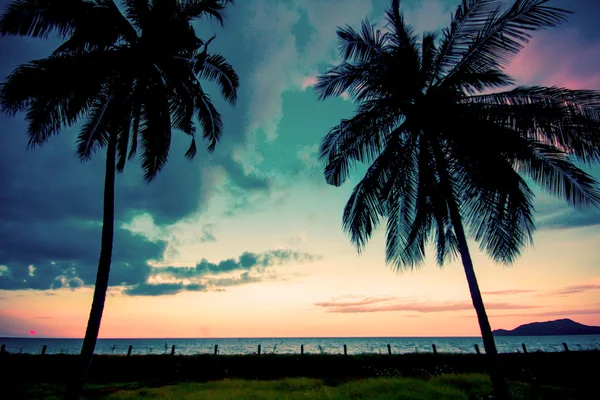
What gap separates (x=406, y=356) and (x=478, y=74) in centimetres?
1581

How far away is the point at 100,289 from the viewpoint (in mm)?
8391

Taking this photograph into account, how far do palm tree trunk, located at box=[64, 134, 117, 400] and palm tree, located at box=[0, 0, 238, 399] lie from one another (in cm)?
2

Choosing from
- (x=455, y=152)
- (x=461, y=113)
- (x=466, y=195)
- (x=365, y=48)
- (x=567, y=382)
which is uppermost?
(x=365, y=48)

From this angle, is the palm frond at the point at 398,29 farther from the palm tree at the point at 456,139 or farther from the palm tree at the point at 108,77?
the palm tree at the point at 108,77

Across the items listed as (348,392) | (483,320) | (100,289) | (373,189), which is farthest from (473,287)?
(100,289)

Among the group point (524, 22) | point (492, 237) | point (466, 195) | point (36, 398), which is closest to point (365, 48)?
point (524, 22)

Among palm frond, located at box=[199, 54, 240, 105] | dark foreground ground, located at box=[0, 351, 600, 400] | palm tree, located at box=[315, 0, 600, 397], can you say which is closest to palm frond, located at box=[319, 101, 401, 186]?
palm tree, located at box=[315, 0, 600, 397]

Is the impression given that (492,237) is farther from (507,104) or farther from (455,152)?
(507,104)

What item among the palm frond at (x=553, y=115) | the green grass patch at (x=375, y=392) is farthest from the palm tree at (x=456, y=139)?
the green grass patch at (x=375, y=392)

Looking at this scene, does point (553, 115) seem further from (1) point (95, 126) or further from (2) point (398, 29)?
(1) point (95, 126)

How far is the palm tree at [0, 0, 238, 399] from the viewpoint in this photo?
834 centimetres

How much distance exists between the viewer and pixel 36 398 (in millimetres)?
10891

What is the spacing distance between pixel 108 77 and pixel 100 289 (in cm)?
638

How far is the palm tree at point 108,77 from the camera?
27.3 feet
